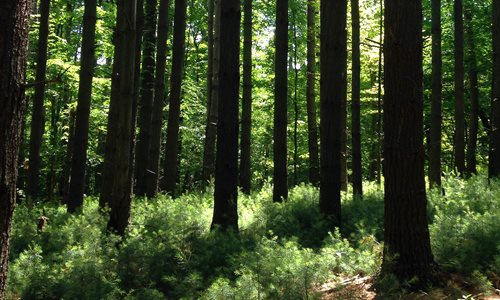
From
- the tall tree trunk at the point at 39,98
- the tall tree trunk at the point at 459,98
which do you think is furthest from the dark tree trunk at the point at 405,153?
the tall tree trunk at the point at 39,98

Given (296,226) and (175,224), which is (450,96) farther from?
(175,224)

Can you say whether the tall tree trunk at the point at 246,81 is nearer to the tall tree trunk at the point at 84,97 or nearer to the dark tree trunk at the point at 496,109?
the tall tree trunk at the point at 84,97

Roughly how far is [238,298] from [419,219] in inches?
92.0

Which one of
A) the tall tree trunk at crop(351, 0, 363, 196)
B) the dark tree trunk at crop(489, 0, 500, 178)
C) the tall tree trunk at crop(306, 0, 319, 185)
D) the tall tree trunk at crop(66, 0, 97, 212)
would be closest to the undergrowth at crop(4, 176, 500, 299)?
the tall tree trunk at crop(66, 0, 97, 212)

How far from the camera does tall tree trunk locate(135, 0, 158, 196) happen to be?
14.1 metres

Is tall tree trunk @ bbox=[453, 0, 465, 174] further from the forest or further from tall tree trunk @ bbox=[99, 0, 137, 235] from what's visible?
tall tree trunk @ bbox=[99, 0, 137, 235]

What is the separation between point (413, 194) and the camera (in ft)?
18.0

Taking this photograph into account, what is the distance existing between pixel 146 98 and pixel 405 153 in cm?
1047

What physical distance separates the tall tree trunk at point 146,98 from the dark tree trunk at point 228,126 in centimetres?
579

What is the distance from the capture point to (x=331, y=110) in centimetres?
970

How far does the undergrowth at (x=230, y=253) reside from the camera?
5.72 metres

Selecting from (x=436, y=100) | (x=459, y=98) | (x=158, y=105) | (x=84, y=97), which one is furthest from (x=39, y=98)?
(x=459, y=98)

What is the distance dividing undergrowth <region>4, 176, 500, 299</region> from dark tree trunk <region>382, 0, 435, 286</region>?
23.2 inches

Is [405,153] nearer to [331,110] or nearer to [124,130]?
[331,110]
